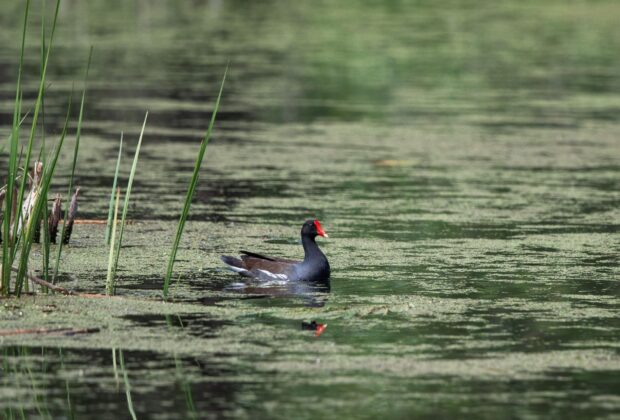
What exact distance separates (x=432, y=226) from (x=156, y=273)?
2494 mm

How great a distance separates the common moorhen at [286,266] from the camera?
26.0ft

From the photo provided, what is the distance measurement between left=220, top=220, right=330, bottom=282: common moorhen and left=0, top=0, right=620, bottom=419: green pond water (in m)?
0.10

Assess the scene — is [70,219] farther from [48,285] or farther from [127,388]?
[127,388]

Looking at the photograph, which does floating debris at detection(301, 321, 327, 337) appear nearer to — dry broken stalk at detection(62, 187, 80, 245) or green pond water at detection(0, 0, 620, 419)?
green pond water at detection(0, 0, 620, 419)

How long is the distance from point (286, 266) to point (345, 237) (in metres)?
1.41

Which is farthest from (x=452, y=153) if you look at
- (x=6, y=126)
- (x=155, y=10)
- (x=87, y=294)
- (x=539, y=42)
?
(x=155, y=10)

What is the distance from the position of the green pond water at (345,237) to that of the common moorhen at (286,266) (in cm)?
10

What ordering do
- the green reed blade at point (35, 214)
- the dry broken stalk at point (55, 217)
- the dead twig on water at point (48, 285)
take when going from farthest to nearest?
the dry broken stalk at point (55, 217), the dead twig on water at point (48, 285), the green reed blade at point (35, 214)

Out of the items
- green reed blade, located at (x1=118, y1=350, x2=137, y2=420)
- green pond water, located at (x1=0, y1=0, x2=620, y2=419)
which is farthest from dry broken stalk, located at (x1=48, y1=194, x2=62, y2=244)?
green reed blade, located at (x1=118, y1=350, x2=137, y2=420)

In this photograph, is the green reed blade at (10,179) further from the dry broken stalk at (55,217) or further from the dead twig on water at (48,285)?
the dry broken stalk at (55,217)

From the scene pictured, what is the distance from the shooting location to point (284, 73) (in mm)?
19906

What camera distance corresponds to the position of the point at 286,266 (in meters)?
8.02

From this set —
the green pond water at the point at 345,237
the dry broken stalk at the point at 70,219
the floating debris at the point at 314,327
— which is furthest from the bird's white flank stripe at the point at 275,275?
the dry broken stalk at the point at 70,219

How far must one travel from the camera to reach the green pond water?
5637 mm
